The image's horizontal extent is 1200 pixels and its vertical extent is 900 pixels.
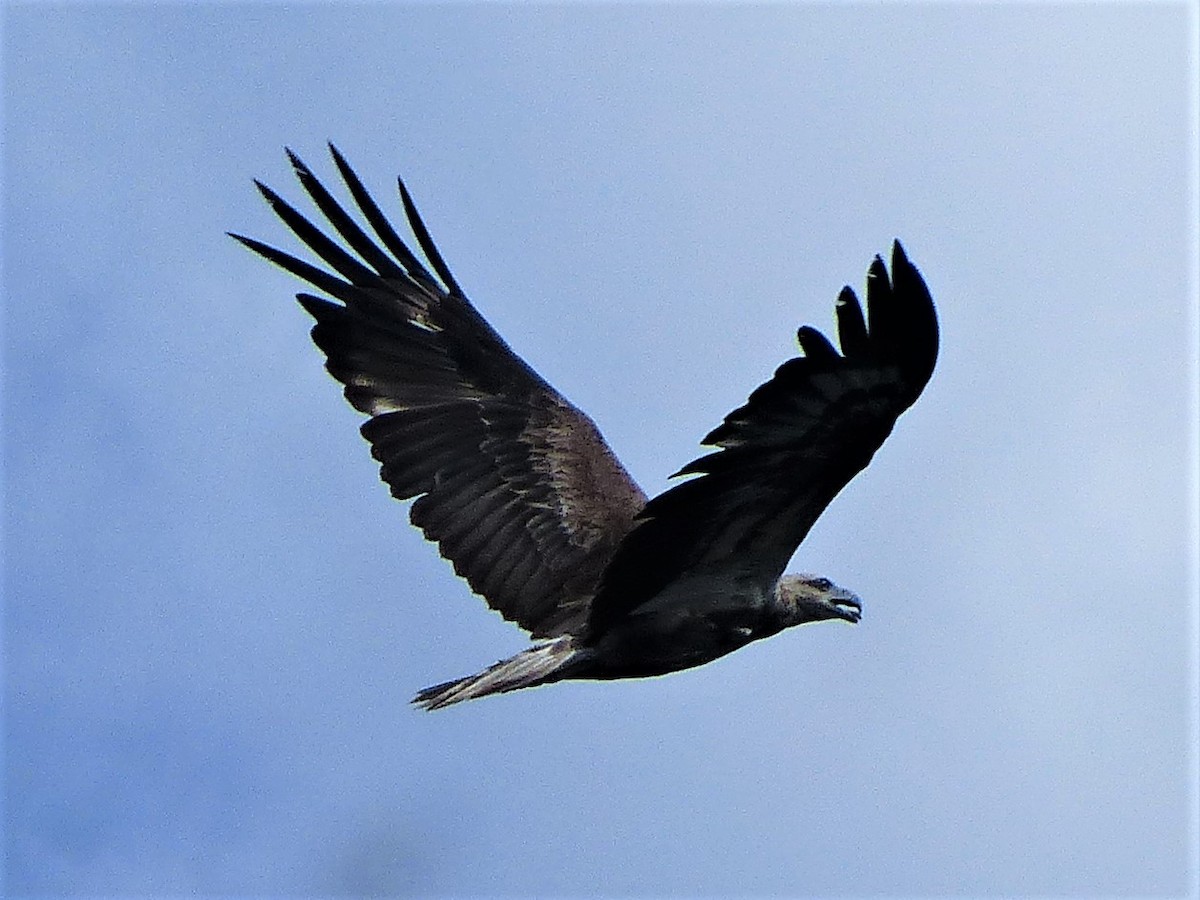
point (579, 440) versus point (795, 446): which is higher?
point (579, 440)

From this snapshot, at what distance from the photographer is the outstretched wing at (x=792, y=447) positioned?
899 centimetres

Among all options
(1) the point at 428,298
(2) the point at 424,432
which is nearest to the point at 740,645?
(2) the point at 424,432

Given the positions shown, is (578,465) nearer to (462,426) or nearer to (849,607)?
(462,426)

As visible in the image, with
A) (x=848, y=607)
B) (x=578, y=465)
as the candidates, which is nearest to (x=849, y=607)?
(x=848, y=607)

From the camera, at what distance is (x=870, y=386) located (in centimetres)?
921

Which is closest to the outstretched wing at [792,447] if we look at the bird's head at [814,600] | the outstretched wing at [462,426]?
the bird's head at [814,600]

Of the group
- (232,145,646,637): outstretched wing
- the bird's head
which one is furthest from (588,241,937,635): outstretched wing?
(232,145,646,637): outstretched wing

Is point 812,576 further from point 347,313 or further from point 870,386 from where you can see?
point 347,313

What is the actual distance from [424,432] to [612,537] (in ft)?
4.52

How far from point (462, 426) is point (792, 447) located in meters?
3.08

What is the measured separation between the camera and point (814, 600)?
1106 centimetres

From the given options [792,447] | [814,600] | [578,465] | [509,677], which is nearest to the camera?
[792,447]

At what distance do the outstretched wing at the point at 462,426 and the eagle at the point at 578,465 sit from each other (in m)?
0.01

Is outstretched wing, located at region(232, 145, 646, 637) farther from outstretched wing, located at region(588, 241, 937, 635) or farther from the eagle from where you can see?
outstretched wing, located at region(588, 241, 937, 635)
